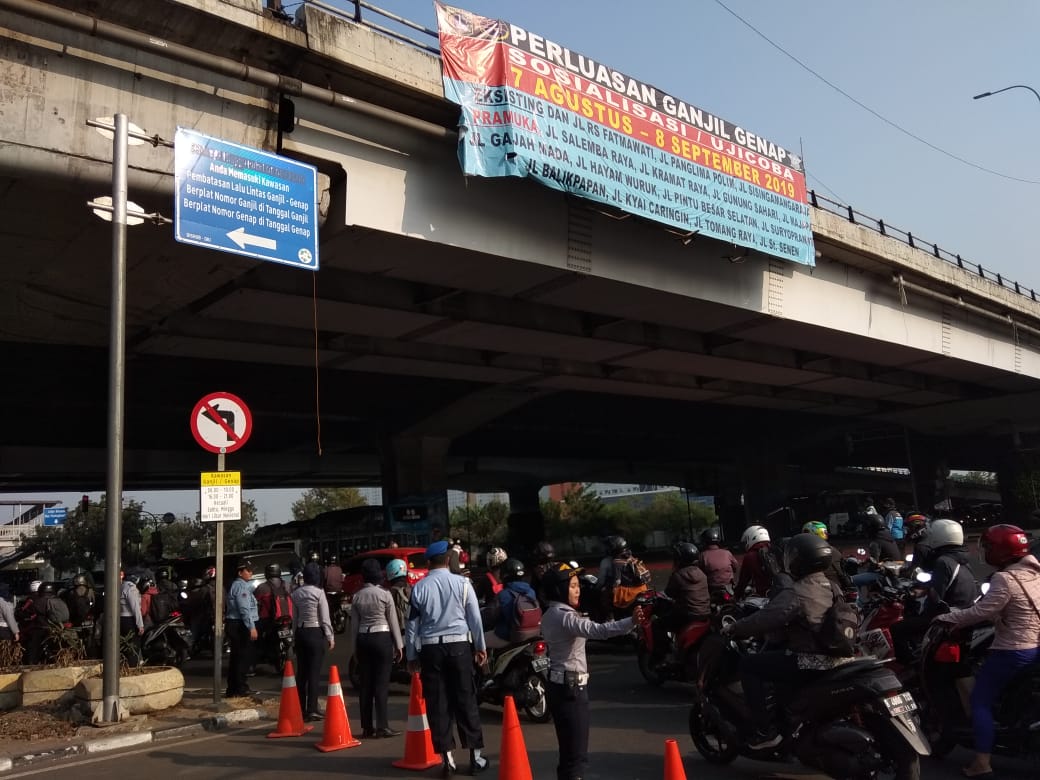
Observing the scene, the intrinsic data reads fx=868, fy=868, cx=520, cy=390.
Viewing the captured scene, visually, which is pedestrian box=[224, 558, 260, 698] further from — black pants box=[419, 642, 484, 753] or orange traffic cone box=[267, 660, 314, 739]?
black pants box=[419, 642, 484, 753]

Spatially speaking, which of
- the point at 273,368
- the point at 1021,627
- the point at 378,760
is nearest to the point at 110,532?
the point at 378,760

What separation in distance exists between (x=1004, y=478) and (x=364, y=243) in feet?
150

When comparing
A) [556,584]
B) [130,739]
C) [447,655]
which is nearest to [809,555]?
[556,584]

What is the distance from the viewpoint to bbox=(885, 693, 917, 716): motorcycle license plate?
4.92m

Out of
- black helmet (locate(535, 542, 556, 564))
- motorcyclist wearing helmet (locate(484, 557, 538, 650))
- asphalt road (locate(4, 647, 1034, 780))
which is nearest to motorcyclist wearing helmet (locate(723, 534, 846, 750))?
asphalt road (locate(4, 647, 1034, 780))

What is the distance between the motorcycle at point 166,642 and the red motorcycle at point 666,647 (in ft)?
26.7

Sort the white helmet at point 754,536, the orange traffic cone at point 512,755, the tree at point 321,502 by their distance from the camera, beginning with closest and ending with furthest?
1. the orange traffic cone at point 512,755
2. the white helmet at point 754,536
3. the tree at point 321,502

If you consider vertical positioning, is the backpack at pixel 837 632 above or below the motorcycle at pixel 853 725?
above

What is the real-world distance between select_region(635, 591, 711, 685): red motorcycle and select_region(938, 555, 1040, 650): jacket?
327 centimetres

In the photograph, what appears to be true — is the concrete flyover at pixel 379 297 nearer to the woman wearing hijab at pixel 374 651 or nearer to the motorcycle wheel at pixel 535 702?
the woman wearing hijab at pixel 374 651

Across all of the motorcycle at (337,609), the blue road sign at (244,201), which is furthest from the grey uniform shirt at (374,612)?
the motorcycle at (337,609)

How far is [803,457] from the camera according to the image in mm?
67562

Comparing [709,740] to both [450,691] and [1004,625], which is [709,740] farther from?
[1004,625]

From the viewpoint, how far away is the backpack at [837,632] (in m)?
5.21
